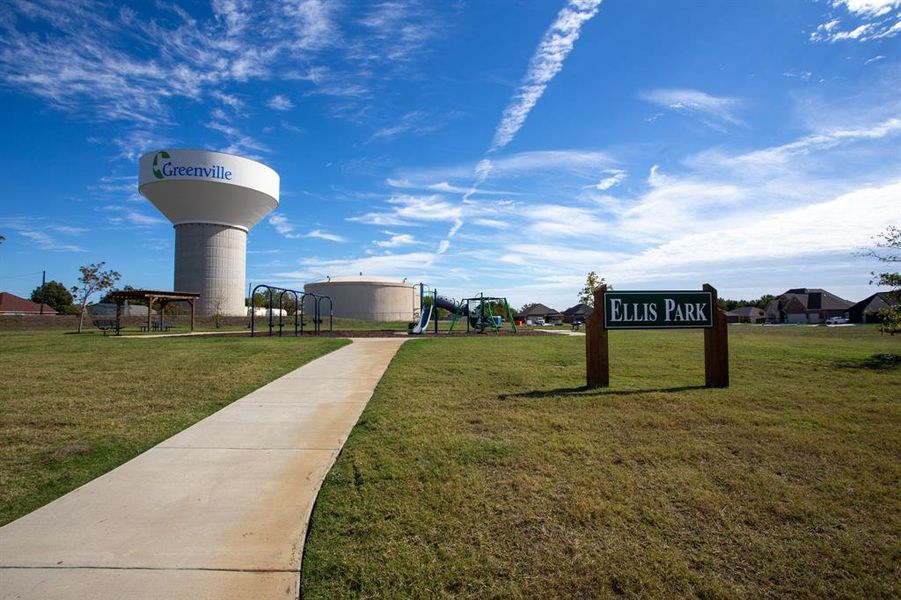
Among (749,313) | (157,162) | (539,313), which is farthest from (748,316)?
(157,162)

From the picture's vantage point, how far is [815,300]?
78.2 m

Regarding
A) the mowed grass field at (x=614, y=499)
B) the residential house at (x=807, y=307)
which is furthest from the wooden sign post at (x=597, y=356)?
the residential house at (x=807, y=307)

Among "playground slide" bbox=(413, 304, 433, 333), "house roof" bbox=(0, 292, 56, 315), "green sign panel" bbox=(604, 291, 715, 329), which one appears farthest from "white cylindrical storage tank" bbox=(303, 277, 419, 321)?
"green sign panel" bbox=(604, 291, 715, 329)

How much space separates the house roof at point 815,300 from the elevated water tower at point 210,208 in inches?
3001

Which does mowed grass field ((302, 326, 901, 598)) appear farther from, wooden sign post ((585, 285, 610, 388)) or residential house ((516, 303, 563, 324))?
residential house ((516, 303, 563, 324))

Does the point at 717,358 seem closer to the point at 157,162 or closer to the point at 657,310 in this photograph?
the point at 657,310

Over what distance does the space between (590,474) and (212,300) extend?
52.8 meters

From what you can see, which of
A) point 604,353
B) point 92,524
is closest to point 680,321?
point 604,353

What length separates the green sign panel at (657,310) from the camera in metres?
8.43

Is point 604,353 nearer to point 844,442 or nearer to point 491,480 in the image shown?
point 844,442

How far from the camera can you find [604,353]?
818 cm

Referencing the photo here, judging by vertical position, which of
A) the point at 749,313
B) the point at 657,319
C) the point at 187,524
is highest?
the point at 749,313

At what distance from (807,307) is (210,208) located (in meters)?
82.1

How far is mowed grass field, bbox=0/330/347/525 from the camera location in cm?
448
